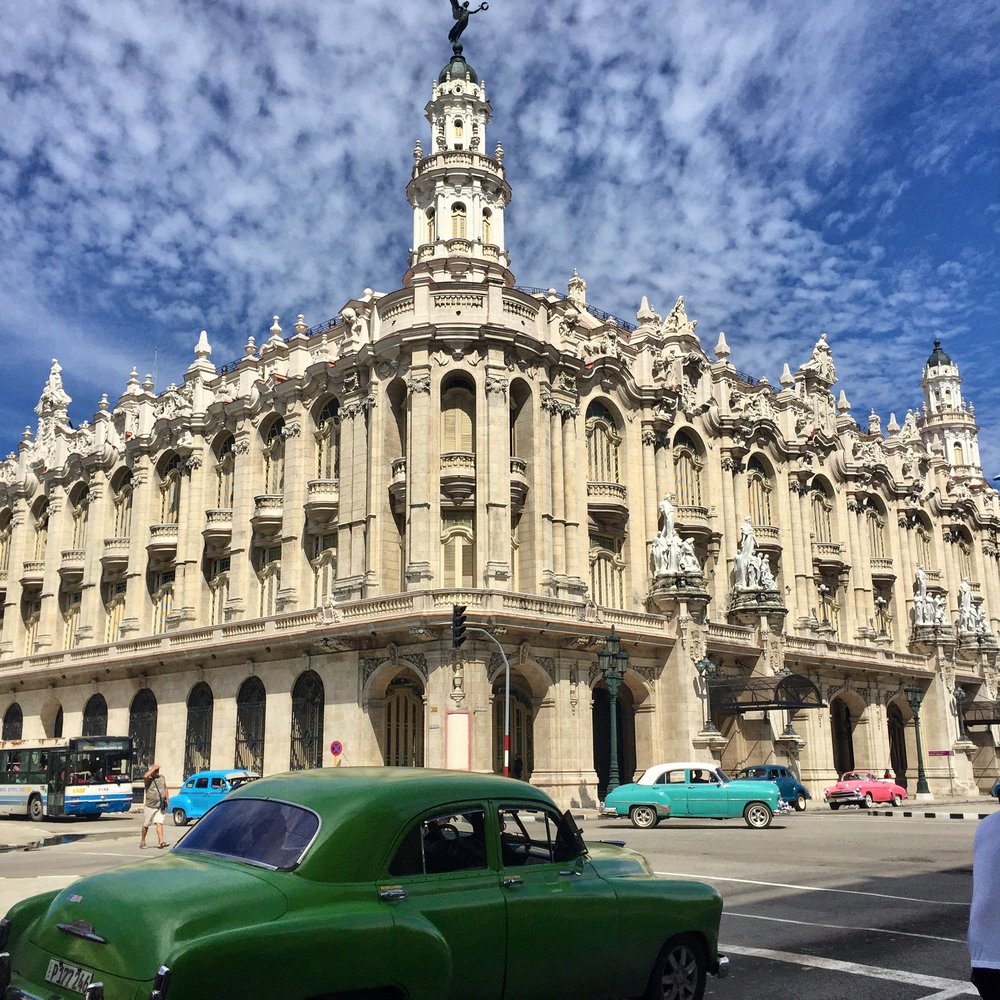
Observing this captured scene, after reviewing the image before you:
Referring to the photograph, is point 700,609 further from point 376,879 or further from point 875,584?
point 376,879

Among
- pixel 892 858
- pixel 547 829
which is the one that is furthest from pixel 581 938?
pixel 892 858

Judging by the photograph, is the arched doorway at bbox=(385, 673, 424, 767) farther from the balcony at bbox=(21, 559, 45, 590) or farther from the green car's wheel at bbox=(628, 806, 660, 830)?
the balcony at bbox=(21, 559, 45, 590)

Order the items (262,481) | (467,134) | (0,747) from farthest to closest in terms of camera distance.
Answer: (467,134) → (262,481) → (0,747)

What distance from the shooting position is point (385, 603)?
111ft

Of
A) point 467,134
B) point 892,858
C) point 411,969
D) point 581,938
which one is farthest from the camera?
point 467,134

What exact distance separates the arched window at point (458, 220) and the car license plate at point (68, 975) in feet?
138

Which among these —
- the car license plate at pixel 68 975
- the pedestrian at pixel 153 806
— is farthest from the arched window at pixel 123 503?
the car license plate at pixel 68 975

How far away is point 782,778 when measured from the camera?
34.5 metres

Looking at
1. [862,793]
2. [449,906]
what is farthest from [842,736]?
[449,906]

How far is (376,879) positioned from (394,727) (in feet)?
99.5

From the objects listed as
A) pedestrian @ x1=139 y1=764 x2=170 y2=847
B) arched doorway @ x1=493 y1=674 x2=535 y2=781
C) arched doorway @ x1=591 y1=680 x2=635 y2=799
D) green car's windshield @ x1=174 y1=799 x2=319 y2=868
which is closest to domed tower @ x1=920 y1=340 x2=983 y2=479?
arched doorway @ x1=591 y1=680 x2=635 y2=799

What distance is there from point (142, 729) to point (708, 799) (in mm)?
25793

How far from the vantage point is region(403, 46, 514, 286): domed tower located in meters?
44.8

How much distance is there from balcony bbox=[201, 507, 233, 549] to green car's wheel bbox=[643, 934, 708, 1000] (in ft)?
124
